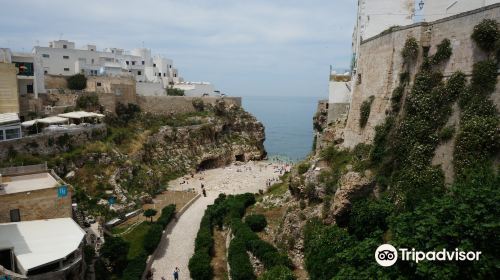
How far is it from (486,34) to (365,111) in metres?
8.06

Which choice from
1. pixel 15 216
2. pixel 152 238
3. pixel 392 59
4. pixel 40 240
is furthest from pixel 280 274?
pixel 15 216

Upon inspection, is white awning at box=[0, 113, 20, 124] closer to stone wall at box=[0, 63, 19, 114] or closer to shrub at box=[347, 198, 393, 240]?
stone wall at box=[0, 63, 19, 114]

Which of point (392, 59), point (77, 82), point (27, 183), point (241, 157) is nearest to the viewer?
point (392, 59)

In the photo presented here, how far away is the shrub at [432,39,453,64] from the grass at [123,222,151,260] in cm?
2018

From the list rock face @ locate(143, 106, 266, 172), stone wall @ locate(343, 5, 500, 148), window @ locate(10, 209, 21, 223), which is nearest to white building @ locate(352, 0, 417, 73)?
stone wall @ locate(343, 5, 500, 148)

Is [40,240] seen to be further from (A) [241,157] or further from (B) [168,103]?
(A) [241,157]

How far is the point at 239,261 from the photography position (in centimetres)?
2055

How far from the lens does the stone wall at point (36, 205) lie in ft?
62.0

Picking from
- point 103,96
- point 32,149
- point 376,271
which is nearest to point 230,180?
point 103,96

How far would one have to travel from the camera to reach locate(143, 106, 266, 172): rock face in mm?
46375

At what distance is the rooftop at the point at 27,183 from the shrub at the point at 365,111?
1799 cm

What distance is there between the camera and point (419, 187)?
15359 millimetres

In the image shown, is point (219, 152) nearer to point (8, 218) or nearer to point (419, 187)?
point (8, 218)

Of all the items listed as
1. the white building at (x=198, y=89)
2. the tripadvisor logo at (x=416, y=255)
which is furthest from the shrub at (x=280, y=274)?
the white building at (x=198, y=89)
